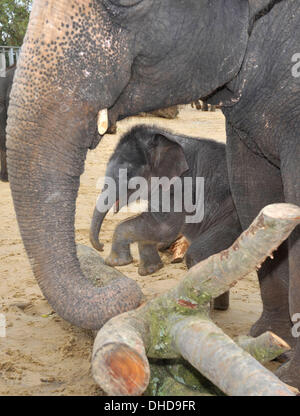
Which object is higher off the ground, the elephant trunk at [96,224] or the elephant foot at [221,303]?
the elephant trunk at [96,224]

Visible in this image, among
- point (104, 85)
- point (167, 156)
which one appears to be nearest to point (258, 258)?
point (104, 85)

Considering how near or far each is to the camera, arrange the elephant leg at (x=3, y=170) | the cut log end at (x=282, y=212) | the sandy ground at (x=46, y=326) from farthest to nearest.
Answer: the elephant leg at (x=3, y=170) < the sandy ground at (x=46, y=326) < the cut log end at (x=282, y=212)

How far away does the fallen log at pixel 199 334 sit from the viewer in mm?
1725

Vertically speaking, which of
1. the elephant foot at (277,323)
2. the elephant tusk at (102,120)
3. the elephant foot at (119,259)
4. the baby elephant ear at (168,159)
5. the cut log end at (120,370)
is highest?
the elephant tusk at (102,120)

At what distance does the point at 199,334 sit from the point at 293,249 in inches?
31.1

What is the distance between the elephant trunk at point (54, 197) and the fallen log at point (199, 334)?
0.13 metres

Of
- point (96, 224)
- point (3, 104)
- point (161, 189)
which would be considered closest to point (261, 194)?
point (161, 189)

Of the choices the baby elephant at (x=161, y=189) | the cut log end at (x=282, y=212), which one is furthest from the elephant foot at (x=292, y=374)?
the baby elephant at (x=161, y=189)

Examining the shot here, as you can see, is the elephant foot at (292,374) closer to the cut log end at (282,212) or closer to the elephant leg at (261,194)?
the elephant leg at (261,194)

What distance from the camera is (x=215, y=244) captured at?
4230mm

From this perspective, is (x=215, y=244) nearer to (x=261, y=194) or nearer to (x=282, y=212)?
(x=261, y=194)

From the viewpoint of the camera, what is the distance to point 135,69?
2223mm

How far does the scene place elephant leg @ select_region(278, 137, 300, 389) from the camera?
2475 mm

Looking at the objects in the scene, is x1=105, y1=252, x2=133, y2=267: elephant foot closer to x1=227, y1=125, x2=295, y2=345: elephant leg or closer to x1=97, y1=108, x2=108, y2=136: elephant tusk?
x1=227, y1=125, x2=295, y2=345: elephant leg
